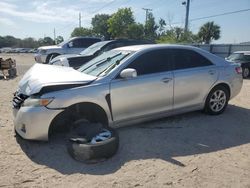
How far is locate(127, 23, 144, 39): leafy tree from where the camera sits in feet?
199

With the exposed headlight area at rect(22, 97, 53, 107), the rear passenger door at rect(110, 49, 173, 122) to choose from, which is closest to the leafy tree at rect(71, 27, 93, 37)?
the rear passenger door at rect(110, 49, 173, 122)

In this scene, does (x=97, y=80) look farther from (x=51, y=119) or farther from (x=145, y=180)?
(x=145, y=180)

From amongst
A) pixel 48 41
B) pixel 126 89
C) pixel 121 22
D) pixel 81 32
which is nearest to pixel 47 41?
pixel 48 41

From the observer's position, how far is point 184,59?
575 cm

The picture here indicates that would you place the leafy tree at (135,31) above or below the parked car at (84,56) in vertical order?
above

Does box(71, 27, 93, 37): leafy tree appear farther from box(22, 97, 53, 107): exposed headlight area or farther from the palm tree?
box(22, 97, 53, 107): exposed headlight area

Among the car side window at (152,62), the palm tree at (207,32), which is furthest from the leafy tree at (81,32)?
the car side window at (152,62)

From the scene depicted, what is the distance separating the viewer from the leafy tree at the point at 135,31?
60.7 meters

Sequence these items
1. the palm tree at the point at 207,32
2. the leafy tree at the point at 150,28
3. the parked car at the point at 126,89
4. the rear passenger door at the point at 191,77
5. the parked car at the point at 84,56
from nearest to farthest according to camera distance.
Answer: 1. the parked car at the point at 126,89
2. the rear passenger door at the point at 191,77
3. the parked car at the point at 84,56
4. the palm tree at the point at 207,32
5. the leafy tree at the point at 150,28

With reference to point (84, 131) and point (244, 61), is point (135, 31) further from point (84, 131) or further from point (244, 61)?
point (84, 131)

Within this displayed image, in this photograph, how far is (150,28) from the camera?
66.6 metres

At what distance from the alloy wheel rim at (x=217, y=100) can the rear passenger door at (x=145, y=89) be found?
3.94ft

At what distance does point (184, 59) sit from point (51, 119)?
9.45 feet

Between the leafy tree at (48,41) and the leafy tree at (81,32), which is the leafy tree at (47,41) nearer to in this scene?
the leafy tree at (48,41)
